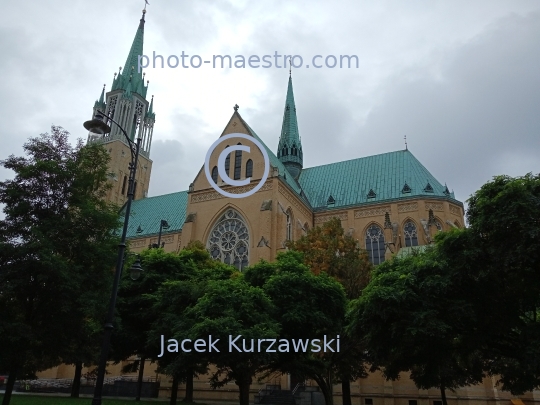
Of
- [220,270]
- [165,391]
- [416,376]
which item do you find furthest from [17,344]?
[165,391]

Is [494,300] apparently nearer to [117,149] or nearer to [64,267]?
[64,267]

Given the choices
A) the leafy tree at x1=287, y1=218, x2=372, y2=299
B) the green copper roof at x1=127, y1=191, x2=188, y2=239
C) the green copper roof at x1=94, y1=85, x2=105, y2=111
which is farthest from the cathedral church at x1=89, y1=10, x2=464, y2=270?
the green copper roof at x1=94, y1=85, x2=105, y2=111

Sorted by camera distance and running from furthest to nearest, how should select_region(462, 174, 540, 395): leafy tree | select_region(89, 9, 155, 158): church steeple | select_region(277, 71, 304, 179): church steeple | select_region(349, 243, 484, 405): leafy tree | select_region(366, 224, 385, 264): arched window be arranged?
select_region(89, 9, 155, 158): church steeple
select_region(277, 71, 304, 179): church steeple
select_region(366, 224, 385, 264): arched window
select_region(349, 243, 484, 405): leafy tree
select_region(462, 174, 540, 395): leafy tree

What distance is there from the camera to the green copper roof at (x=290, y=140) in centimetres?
5106

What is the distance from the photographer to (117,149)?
62594 millimetres

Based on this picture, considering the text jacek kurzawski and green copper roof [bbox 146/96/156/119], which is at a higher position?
green copper roof [bbox 146/96/156/119]

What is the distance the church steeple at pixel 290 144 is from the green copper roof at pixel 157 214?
1353 centimetres

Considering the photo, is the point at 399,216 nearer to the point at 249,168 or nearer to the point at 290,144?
the point at 249,168

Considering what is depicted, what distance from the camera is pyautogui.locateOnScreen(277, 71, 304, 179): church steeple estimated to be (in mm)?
50750

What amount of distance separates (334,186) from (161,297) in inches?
1107

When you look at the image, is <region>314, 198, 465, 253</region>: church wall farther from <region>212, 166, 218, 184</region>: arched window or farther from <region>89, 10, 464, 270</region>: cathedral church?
<region>212, 166, 218, 184</region>: arched window

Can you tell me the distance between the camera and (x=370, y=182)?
44.7 meters

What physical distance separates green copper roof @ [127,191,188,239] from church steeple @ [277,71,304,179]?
13.5 metres

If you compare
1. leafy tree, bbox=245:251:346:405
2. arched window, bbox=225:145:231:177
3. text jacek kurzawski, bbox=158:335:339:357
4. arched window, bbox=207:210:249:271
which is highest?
arched window, bbox=225:145:231:177
